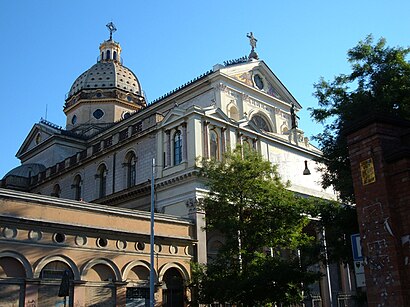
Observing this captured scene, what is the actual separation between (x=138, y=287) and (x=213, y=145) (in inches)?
442

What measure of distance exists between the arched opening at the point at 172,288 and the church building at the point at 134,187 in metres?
0.06

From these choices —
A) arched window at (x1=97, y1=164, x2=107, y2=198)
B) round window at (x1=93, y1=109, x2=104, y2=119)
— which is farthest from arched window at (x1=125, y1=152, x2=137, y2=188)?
round window at (x1=93, y1=109, x2=104, y2=119)

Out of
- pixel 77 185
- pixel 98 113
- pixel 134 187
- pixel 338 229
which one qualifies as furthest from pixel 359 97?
pixel 98 113

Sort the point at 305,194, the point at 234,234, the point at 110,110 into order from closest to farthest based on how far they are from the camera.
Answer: the point at 234,234
the point at 305,194
the point at 110,110

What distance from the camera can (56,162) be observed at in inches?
1877

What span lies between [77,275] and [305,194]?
21.1m

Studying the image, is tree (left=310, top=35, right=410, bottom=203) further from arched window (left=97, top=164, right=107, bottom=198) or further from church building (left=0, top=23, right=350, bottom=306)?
arched window (left=97, top=164, right=107, bottom=198)

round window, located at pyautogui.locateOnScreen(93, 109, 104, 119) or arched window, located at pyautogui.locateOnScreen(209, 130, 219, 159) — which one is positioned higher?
round window, located at pyautogui.locateOnScreen(93, 109, 104, 119)

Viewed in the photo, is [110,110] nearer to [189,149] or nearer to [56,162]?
[56,162]

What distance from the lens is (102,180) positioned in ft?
127

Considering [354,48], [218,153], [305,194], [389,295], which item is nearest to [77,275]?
[218,153]

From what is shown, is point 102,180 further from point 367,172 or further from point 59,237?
point 367,172

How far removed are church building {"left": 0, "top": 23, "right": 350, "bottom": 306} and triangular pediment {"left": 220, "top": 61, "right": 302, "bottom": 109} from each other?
92 mm

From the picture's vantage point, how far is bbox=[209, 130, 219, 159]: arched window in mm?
32713
